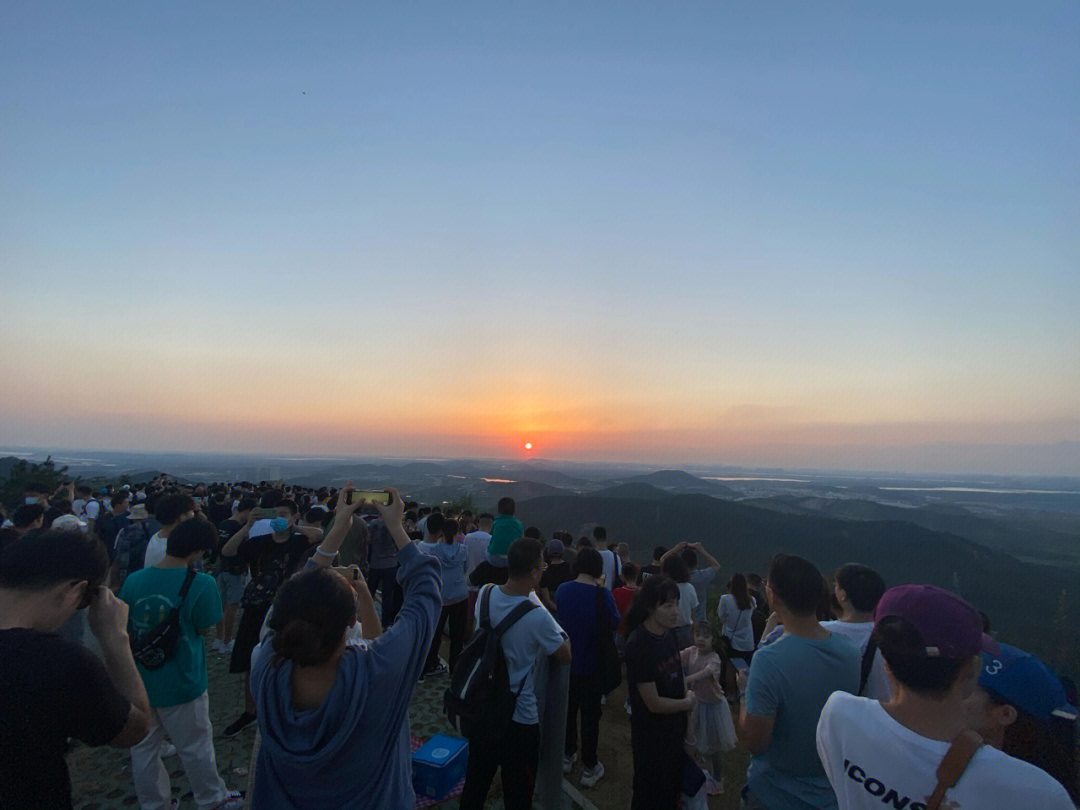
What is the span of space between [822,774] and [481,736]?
6.69 ft

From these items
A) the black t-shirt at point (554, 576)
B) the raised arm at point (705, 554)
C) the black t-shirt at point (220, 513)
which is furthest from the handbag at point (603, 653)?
the black t-shirt at point (220, 513)

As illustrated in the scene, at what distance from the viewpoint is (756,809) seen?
2646mm

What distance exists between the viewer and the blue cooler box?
441 centimetres

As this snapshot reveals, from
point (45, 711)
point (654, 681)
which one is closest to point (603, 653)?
point (654, 681)

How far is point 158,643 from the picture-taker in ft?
11.9

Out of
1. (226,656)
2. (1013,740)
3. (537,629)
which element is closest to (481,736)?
(537,629)

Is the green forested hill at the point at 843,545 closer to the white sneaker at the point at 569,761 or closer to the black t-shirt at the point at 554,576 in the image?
the black t-shirt at the point at 554,576

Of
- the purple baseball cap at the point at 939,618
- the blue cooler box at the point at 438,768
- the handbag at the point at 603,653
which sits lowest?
the blue cooler box at the point at 438,768

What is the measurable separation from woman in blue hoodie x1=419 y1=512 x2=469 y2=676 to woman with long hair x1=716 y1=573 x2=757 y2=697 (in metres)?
3.30

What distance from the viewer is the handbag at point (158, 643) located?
11.8 ft

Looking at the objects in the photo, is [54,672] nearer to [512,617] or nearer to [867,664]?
[512,617]


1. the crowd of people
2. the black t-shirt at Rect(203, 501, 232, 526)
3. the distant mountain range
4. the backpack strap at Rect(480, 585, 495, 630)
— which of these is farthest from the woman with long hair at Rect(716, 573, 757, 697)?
the distant mountain range

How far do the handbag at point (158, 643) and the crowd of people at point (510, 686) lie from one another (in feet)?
0.07

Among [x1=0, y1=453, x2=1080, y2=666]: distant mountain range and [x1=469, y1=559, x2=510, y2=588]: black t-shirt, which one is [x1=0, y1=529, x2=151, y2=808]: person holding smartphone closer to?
[x1=469, y1=559, x2=510, y2=588]: black t-shirt
